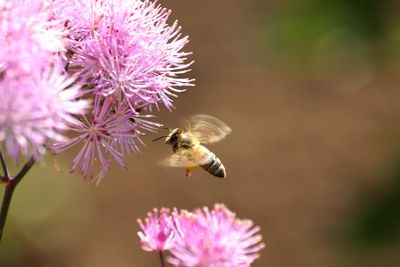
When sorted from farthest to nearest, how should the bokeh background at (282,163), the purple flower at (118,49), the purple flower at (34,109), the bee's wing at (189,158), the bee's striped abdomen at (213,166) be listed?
the bokeh background at (282,163) < the bee's striped abdomen at (213,166) < the bee's wing at (189,158) < the purple flower at (118,49) < the purple flower at (34,109)

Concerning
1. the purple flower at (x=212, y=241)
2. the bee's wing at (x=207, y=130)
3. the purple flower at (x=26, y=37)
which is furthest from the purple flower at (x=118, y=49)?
the purple flower at (x=212, y=241)

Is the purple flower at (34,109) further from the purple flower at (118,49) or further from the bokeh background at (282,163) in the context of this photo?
the bokeh background at (282,163)

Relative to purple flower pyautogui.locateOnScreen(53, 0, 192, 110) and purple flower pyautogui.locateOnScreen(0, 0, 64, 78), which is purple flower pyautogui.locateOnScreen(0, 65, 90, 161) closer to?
purple flower pyautogui.locateOnScreen(0, 0, 64, 78)

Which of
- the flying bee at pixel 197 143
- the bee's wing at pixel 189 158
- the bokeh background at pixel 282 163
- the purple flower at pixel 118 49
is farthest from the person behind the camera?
the bokeh background at pixel 282 163

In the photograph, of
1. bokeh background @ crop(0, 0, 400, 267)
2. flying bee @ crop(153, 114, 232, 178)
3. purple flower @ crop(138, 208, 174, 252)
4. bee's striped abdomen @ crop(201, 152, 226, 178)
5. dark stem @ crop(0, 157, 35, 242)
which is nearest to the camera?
purple flower @ crop(138, 208, 174, 252)

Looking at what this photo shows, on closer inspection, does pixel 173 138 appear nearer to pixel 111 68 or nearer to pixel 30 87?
pixel 111 68

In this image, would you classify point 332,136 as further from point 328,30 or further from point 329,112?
point 328,30

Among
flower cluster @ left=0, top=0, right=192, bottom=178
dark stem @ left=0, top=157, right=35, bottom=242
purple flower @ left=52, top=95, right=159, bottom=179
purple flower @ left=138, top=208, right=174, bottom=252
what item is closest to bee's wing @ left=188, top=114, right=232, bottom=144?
flower cluster @ left=0, top=0, right=192, bottom=178

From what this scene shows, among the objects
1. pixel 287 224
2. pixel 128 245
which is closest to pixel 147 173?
pixel 128 245

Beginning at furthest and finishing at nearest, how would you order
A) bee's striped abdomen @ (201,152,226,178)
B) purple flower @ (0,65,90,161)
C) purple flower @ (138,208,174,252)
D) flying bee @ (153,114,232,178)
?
bee's striped abdomen @ (201,152,226,178) → flying bee @ (153,114,232,178) → purple flower @ (138,208,174,252) → purple flower @ (0,65,90,161)
